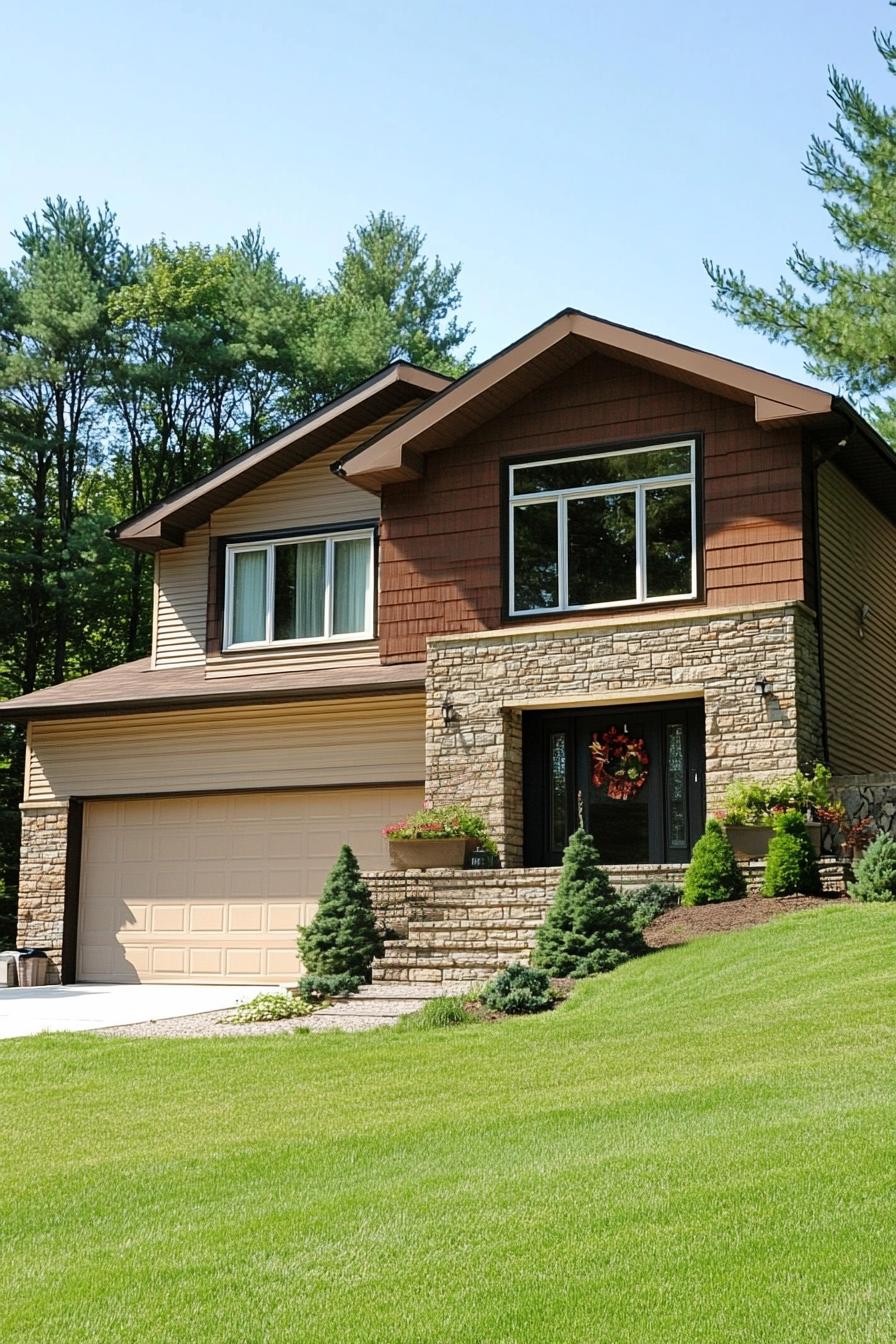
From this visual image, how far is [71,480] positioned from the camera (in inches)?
1257

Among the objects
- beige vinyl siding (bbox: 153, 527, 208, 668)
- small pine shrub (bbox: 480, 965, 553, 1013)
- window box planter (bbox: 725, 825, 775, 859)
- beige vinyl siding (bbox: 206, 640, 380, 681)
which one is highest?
beige vinyl siding (bbox: 153, 527, 208, 668)

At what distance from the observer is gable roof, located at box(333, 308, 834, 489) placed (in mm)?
15312

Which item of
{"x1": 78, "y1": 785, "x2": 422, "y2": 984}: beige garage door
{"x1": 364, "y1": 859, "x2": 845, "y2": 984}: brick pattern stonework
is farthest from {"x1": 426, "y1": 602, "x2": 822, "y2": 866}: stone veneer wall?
{"x1": 78, "y1": 785, "x2": 422, "y2": 984}: beige garage door

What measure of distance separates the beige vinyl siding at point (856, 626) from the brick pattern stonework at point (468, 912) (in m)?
2.83

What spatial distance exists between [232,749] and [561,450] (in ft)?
Answer: 19.7

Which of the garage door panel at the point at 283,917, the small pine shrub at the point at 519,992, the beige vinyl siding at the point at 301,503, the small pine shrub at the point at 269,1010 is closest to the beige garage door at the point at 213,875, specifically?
the garage door panel at the point at 283,917

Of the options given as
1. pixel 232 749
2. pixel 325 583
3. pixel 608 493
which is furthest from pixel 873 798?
pixel 232 749

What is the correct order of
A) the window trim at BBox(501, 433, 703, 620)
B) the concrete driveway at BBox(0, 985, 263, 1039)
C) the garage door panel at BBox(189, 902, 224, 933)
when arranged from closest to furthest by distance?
the concrete driveway at BBox(0, 985, 263, 1039)
the window trim at BBox(501, 433, 703, 620)
the garage door panel at BBox(189, 902, 224, 933)

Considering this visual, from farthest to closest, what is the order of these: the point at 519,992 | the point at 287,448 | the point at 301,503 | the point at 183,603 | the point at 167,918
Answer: the point at 183,603 → the point at 301,503 → the point at 287,448 → the point at 167,918 → the point at 519,992

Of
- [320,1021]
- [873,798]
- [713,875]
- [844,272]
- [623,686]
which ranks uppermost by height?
[844,272]

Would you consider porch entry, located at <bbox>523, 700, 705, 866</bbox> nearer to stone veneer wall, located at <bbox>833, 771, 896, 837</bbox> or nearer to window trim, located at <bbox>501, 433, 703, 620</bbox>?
window trim, located at <bbox>501, 433, 703, 620</bbox>

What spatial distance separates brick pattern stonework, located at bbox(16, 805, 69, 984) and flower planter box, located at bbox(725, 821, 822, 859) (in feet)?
31.7

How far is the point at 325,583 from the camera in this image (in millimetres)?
19438

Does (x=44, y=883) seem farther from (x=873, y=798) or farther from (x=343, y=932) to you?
Result: (x=873, y=798)
